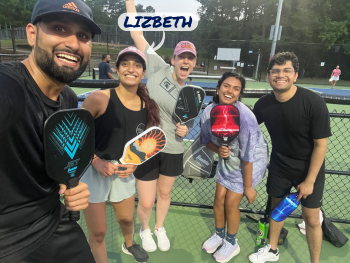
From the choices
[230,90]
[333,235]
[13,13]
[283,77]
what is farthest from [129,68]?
[13,13]

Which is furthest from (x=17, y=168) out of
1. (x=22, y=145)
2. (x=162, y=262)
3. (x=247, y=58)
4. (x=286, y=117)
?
(x=247, y=58)

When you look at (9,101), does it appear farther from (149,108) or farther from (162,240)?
(162,240)

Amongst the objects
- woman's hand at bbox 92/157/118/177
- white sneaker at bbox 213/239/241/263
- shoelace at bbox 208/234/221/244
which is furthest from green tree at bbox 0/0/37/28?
white sneaker at bbox 213/239/241/263

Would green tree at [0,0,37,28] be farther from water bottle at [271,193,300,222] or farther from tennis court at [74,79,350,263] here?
water bottle at [271,193,300,222]

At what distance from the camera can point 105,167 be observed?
1666mm

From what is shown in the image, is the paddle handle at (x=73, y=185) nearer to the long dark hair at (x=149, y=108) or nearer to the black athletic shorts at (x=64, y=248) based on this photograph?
the black athletic shorts at (x=64, y=248)

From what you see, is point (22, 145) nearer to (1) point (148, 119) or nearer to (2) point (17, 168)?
(2) point (17, 168)

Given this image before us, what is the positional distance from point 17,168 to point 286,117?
6.54 feet

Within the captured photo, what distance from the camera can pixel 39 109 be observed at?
1021 millimetres

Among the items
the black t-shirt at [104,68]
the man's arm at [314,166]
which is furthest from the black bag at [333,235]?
the black t-shirt at [104,68]

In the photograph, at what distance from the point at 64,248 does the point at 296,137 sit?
198 cm

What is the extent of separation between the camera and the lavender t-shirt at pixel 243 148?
6.23ft

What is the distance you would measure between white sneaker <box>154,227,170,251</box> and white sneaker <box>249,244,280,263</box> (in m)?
0.87

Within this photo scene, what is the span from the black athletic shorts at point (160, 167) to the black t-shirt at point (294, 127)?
3.09 feet
